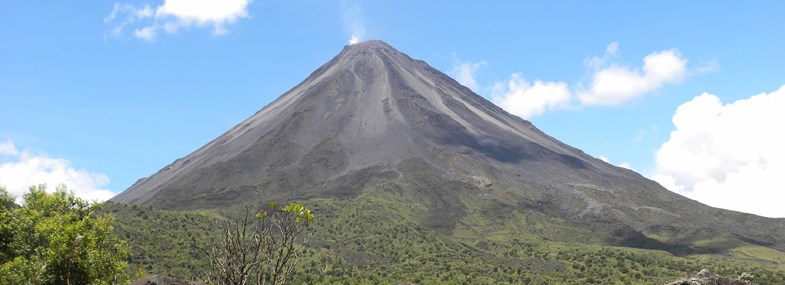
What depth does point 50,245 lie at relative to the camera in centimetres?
2300

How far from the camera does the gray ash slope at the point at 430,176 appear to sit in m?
134

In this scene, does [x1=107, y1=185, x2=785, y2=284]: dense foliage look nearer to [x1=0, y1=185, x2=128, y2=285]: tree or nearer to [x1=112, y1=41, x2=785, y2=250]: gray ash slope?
[x1=112, y1=41, x2=785, y2=250]: gray ash slope

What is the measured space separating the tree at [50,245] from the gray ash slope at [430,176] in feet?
304

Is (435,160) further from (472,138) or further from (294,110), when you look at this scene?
(294,110)

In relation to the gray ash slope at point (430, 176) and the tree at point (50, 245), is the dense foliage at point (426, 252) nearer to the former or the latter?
the gray ash slope at point (430, 176)

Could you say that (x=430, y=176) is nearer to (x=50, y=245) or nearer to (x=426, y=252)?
(x=426, y=252)

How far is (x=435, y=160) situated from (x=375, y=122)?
3822cm

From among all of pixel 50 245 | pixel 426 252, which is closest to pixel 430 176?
pixel 426 252

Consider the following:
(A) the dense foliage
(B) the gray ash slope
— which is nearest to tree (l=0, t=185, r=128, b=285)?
(A) the dense foliage

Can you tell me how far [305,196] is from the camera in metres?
130

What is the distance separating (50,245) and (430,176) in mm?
126228

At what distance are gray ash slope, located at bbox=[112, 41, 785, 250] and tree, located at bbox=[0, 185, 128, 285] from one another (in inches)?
3651

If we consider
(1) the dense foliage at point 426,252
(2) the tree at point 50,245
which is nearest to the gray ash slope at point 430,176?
(1) the dense foliage at point 426,252

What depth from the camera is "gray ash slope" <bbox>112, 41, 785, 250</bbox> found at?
13400cm
